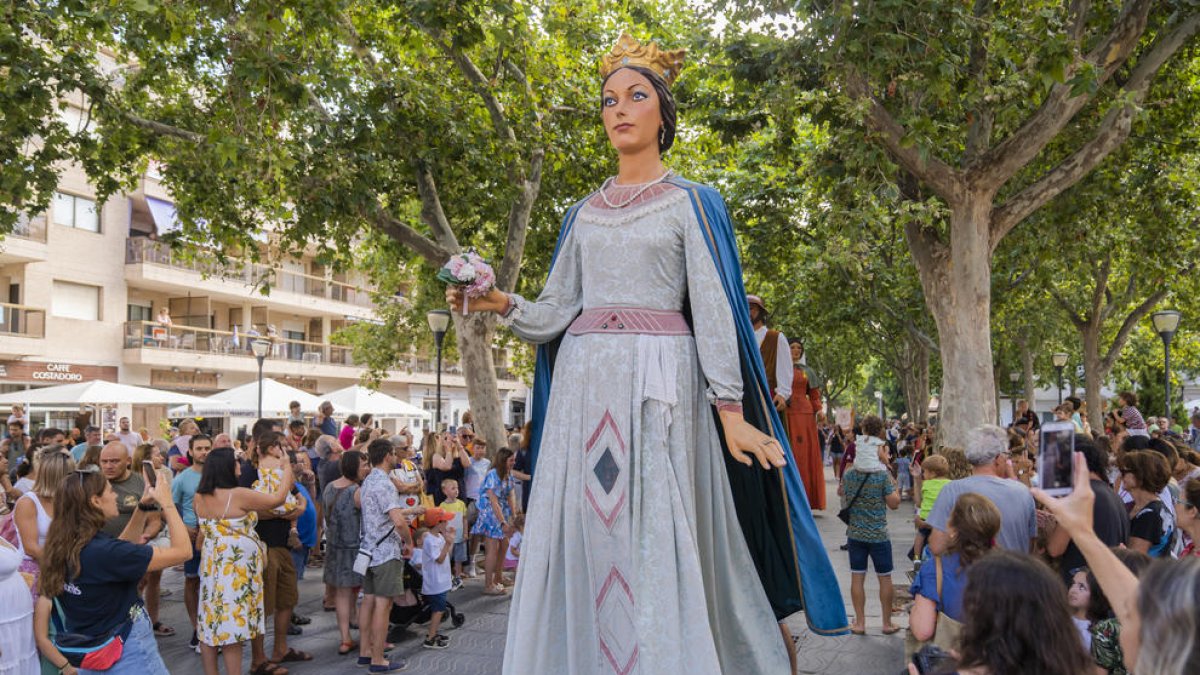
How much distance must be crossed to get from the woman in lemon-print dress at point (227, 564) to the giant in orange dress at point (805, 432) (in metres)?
3.99

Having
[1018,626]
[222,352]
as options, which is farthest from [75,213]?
[1018,626]

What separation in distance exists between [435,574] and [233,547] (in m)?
1.84

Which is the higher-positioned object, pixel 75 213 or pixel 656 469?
pixel 75 213

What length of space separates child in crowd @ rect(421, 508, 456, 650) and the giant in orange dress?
9.60ft

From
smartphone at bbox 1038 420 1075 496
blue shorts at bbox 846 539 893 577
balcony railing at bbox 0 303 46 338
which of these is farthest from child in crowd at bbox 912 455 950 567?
balcony railing at bbox 0 303 46 338

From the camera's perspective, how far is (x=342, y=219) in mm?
13156

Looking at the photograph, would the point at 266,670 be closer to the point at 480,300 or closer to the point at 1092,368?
the point at 480,300

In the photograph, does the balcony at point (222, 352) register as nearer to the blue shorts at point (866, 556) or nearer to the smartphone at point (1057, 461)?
the blue shorts at point (866, 556)

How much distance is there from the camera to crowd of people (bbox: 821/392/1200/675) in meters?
2.09

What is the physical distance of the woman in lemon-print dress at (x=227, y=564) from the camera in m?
6.30

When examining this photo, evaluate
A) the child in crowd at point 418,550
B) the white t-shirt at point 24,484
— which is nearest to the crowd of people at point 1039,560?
the child in crowd at point 418,550

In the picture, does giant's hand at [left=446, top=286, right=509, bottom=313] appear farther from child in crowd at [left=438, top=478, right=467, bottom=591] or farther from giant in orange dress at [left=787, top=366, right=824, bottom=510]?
child in crowd at [left=438, top=478, right=467, bottom=591]

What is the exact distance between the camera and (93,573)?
14.9 ft

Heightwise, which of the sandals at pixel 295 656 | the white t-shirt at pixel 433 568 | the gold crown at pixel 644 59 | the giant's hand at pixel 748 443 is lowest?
the sandals at pixel 295 656
